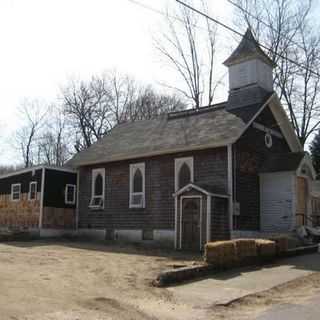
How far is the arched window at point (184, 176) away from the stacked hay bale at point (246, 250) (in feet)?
23.1

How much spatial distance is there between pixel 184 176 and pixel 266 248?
23.1 ft

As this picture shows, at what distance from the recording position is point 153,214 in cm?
2461

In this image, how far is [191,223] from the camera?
21.7 meters

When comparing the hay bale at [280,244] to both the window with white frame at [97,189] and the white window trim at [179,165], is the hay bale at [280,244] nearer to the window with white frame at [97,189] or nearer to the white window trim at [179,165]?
the white window trim at [179,165]

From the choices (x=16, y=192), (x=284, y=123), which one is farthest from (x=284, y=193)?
(x=16, y=192)

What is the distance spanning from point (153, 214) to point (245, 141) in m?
5.70

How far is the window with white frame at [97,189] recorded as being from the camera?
91.4ft

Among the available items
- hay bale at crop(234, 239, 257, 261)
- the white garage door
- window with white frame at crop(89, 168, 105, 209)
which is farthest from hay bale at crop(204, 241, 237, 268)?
window with white frame at crop(89, 168, 105, 209)

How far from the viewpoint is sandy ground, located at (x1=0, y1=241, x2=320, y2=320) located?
30.9 feet

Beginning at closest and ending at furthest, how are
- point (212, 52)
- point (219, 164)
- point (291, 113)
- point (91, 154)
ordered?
point (219, 164) → point (91, 154) → point (291, 113) → point (212, 52)

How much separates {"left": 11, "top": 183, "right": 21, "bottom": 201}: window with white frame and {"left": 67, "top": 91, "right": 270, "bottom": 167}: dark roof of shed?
354 cm

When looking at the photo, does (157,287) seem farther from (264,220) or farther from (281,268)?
(264,220)

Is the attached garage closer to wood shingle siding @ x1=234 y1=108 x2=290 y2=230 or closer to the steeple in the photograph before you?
wood shingle siding @ x1=234 y1=108 x2=290 y2=230

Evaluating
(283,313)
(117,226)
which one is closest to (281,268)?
(283,313)
